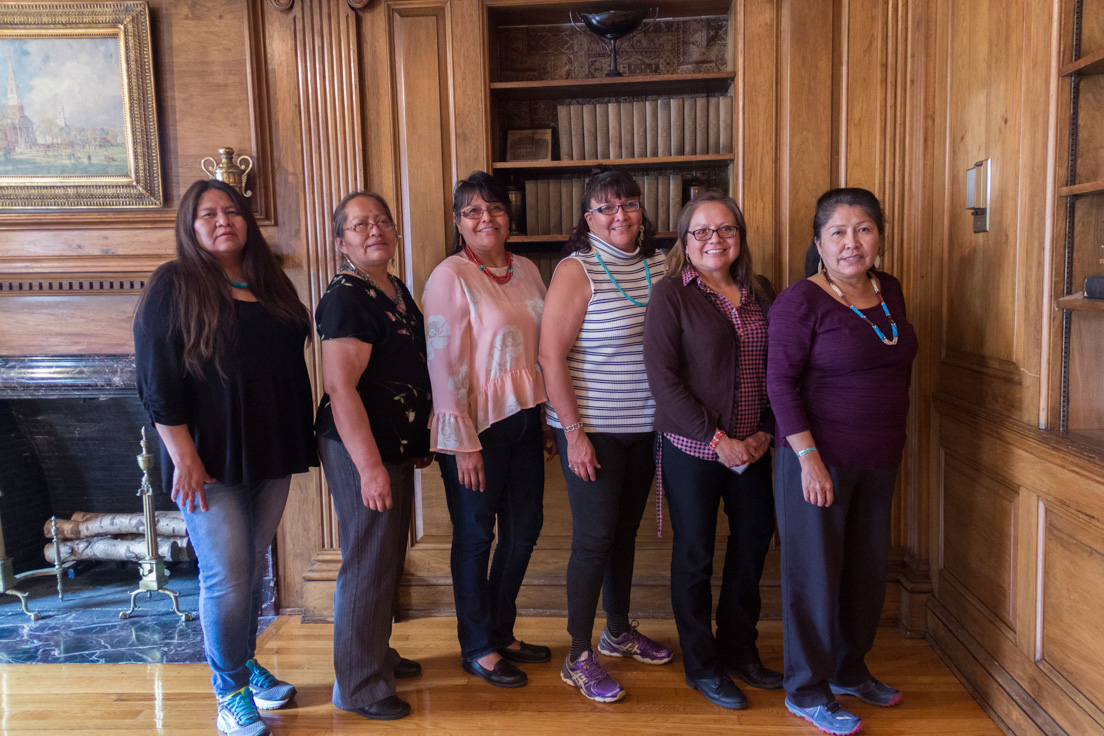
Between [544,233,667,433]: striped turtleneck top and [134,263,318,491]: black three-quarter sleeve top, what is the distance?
769mm

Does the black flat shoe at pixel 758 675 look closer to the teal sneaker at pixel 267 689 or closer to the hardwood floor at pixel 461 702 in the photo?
the hardwood floor at pixel 461 702

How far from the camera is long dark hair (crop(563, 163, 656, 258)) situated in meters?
2.09

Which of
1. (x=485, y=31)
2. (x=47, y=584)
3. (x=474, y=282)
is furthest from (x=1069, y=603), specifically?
(x=47, y=584)

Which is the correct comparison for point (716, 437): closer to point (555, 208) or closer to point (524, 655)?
point (524, 655)

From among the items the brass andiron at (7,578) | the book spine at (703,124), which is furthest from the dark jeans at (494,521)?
the brass andiron at (7,578)

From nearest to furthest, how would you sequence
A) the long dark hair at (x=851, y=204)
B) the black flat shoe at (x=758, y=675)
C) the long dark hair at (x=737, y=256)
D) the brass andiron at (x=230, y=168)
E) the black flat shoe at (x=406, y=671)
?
1. the long dark hair at (x=851, y=204)
2. the long dark hair at (x=737, y=256)
3. the black flat shoe at (x=758, y=675)
4. the black flat shoe at (x=406, y=671)
5. the brass andiron at (x=230, y=168)

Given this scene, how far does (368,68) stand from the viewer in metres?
2.70

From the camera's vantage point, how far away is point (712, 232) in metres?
1.99

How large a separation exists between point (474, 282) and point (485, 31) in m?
1.09

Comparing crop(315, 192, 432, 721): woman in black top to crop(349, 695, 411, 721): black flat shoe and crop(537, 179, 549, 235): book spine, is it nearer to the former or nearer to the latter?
crop(349, 695, 411, 721): black flat shoe

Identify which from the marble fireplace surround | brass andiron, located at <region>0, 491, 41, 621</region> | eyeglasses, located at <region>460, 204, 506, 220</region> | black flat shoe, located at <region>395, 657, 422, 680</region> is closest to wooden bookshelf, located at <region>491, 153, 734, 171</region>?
eyeglasses, located at <region>460, 204, 506, 220</region>

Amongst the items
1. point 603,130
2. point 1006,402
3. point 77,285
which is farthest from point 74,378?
point 1006,402

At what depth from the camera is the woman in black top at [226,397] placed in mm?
1864

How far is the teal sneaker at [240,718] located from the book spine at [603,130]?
82.0 inches
